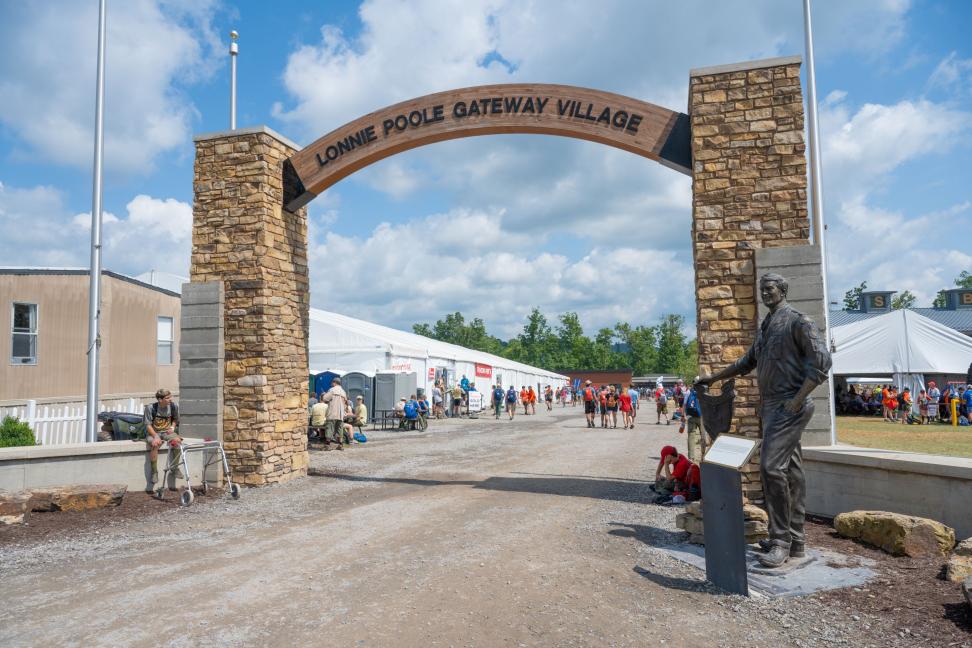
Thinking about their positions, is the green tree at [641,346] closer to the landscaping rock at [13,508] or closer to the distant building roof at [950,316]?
the distant building roof at [950,316]

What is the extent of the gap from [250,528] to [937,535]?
6.24 meters

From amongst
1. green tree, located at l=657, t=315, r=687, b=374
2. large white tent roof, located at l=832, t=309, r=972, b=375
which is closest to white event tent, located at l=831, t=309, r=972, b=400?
large white tent roof, located at l=832, t=309, r=972, b=375

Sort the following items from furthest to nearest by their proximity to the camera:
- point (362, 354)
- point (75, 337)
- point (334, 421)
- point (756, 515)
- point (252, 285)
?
1. point (362, 354)
2. point (75, 337)
3. point (334, 421)
4. point (252, 285)
5. point (756, 515)

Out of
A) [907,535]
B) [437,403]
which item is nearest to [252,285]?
[907,535]

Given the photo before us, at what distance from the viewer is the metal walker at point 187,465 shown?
8.12 meters

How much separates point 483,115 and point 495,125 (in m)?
0.23

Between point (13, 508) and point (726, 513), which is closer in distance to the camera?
point (726, 513)

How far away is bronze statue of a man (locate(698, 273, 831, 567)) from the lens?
15.8ft

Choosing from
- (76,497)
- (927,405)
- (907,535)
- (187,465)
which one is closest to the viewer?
(907,535)

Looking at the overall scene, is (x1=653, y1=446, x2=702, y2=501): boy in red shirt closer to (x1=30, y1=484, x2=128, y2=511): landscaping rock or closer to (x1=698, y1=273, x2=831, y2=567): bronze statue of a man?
(x1=698, y1=273, x2=831, y2=567): bronze statue of a man

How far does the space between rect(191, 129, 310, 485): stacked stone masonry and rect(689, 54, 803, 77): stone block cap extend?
20.2 ft

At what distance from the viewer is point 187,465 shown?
8.83m

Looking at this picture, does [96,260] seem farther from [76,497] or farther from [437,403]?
[437,403]

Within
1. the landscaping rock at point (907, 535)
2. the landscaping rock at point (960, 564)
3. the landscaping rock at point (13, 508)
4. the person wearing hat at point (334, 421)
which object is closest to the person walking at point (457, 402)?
the person wearing hat at point (334, 421)
